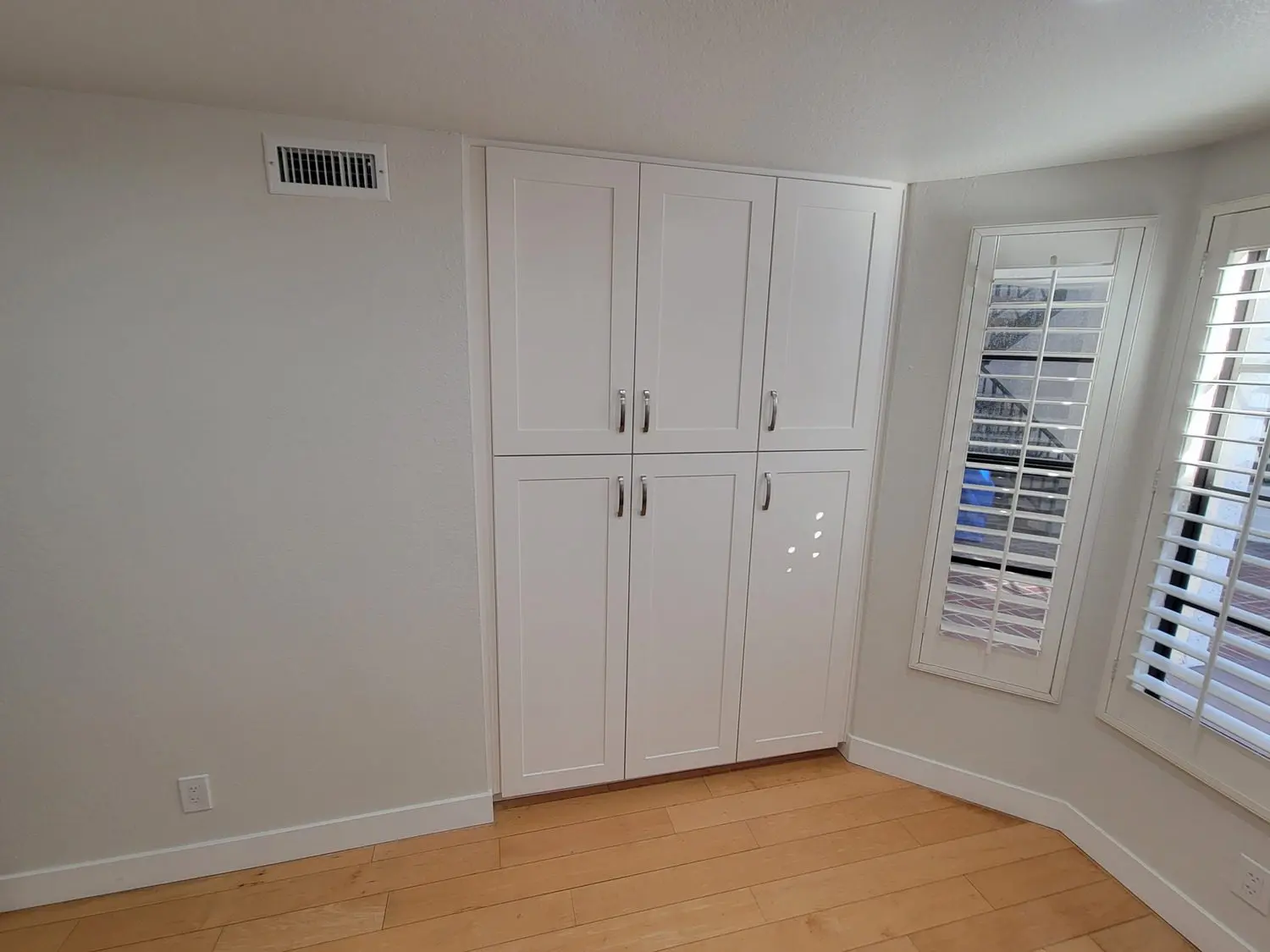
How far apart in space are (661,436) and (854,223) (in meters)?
0.97

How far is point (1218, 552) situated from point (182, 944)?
292 centimetres

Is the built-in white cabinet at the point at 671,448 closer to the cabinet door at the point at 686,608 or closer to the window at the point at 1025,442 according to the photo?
the cabinet door at the point at 686,608

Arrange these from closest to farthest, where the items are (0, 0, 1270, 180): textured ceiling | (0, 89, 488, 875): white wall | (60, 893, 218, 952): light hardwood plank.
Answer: (0, 0, 1270, 180): textured ceiling
(0, 89, 488, 875): white wall
(60, 893, 218, 952): light hardwood plank

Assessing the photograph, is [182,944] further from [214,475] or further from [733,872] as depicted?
[733,872]

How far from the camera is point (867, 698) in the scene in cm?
223

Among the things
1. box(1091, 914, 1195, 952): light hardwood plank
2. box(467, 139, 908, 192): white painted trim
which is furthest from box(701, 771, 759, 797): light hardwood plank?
box(467, 139, 908, 192): white painted trim

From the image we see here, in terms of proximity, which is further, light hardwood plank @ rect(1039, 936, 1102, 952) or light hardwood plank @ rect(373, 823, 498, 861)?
light hardwood plank @ rect(373, 823, 498, 861)

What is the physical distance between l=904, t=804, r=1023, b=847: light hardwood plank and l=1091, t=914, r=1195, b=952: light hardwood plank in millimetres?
372

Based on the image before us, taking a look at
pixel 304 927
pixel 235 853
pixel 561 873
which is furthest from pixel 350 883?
pixel 561 873

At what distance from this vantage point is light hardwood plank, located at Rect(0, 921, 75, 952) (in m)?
1.50

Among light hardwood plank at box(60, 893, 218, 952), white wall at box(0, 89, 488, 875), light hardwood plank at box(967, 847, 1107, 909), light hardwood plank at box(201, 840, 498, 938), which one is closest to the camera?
white wall at box(0, 89, 488, 875)

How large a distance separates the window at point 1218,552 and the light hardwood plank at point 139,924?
278cm

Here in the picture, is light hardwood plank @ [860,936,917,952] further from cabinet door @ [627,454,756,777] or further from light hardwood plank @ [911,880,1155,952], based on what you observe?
cabinet door @ [627,454,756,777]

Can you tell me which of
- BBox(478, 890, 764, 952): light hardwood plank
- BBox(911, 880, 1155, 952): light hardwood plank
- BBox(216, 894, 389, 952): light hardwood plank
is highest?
BBox(911, 880, 1155, 952): light hardwood plank
